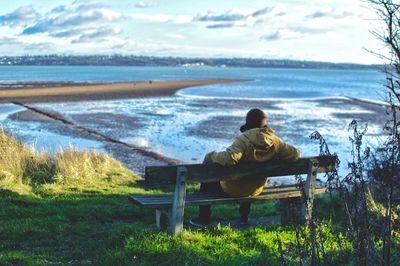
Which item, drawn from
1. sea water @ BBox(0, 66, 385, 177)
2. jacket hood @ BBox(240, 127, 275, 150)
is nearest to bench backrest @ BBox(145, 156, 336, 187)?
jacket hood @ BBox(240, 127, 275, 150)

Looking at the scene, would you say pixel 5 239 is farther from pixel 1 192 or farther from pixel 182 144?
pixel 182 144

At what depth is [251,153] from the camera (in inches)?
271

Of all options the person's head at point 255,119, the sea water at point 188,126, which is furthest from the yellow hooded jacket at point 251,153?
the sea water at point 188,126

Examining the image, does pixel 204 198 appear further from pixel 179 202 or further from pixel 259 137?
pixel 259 137

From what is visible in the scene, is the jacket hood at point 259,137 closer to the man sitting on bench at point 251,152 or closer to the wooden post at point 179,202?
the man sitting on bench at point 251,152

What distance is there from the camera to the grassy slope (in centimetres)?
592

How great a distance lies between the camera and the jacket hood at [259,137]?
22.5ft

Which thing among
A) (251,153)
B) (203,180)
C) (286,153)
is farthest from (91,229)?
(286,153)

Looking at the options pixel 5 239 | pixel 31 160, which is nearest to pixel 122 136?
pixel 31 160

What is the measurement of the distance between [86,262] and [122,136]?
1794 cm

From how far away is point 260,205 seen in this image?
419 inches

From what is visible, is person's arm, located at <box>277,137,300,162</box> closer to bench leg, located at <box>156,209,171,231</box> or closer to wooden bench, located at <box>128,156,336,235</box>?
wooden bench, located at <box>128,156,336,235</box>

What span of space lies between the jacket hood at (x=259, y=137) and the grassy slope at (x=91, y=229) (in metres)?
1.12

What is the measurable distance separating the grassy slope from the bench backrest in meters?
0.69
